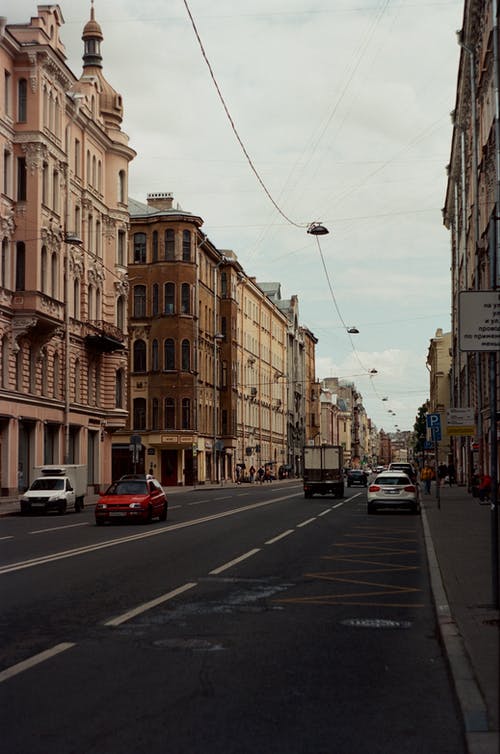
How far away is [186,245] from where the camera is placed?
75.9 meters

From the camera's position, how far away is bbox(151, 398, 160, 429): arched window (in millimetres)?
73625

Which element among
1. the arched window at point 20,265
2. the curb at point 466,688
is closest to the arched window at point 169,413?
the arched window at point 20,265

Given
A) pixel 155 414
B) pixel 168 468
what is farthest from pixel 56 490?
pixel 168 468

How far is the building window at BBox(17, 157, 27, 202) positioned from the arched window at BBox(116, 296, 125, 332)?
1476 centimetres

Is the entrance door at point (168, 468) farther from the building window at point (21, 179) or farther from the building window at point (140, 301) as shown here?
the building window at point (21, 179)

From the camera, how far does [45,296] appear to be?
4441 centimetres

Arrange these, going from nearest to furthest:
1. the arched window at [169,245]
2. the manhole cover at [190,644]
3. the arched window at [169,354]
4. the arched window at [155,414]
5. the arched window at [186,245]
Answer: the manhole cover at [190,644] < the arched window at [155,414] < the arched window at [169,354] < the arched window at [169,245] < the arched window at [186,245]

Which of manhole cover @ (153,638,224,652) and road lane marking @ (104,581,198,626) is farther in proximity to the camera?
road lane marking @ (104,581,198,626)

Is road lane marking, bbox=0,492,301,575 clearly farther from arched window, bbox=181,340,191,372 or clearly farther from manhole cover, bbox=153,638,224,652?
arched window, bbox=181,340,191,372

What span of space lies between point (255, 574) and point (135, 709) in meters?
8.17

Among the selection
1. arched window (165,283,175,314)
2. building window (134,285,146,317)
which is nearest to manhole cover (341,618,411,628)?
arched window (165,283,175,314)

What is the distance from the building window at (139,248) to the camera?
250 feet

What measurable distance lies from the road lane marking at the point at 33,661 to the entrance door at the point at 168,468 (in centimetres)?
6556

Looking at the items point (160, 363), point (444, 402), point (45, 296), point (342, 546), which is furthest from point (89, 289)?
point (444, 402)
